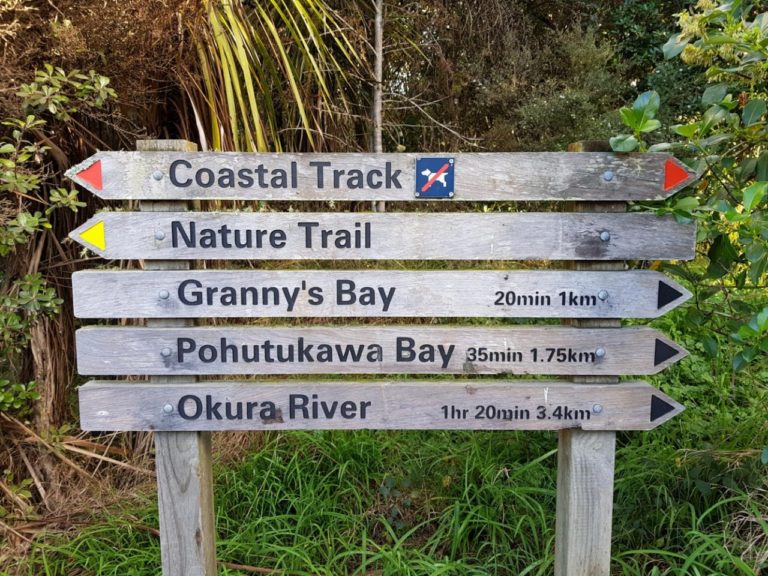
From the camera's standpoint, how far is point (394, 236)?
5.44ft

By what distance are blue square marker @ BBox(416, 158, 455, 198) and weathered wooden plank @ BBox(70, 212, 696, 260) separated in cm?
7

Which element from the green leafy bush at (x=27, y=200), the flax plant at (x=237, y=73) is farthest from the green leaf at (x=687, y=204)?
the green leafy bush at (x=27, y=200)

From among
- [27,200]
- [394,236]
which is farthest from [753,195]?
[27,200]

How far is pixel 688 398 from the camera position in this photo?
2.84m

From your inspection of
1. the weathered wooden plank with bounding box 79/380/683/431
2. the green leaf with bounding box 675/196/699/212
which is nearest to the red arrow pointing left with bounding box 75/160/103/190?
the weathered wooden plank with bounding box 79/380/683/431

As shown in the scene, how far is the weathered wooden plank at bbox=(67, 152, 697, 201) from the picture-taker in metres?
1.62

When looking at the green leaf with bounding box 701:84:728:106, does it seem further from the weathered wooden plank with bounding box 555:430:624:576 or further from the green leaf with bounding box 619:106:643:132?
the weathered wooden plank with bounding box 555:430:624:576

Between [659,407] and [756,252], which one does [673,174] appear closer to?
[756,252]

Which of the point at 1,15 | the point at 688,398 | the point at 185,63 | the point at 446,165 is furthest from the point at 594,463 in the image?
the point at 1,15

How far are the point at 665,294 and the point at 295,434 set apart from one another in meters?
1.73

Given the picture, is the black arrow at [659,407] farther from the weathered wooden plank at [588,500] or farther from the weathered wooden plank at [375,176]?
the weathered wooden plank at [375,176]

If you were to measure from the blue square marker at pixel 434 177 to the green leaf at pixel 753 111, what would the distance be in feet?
3.14

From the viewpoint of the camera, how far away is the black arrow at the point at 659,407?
1.71 m

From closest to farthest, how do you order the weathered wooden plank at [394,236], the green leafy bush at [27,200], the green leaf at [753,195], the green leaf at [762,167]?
1. the green leaf at [753,195]
2. the weathered wooden plank at [394,236]
3. the green leaf at [762,167]
4. the green leafy bush at [27,200]
